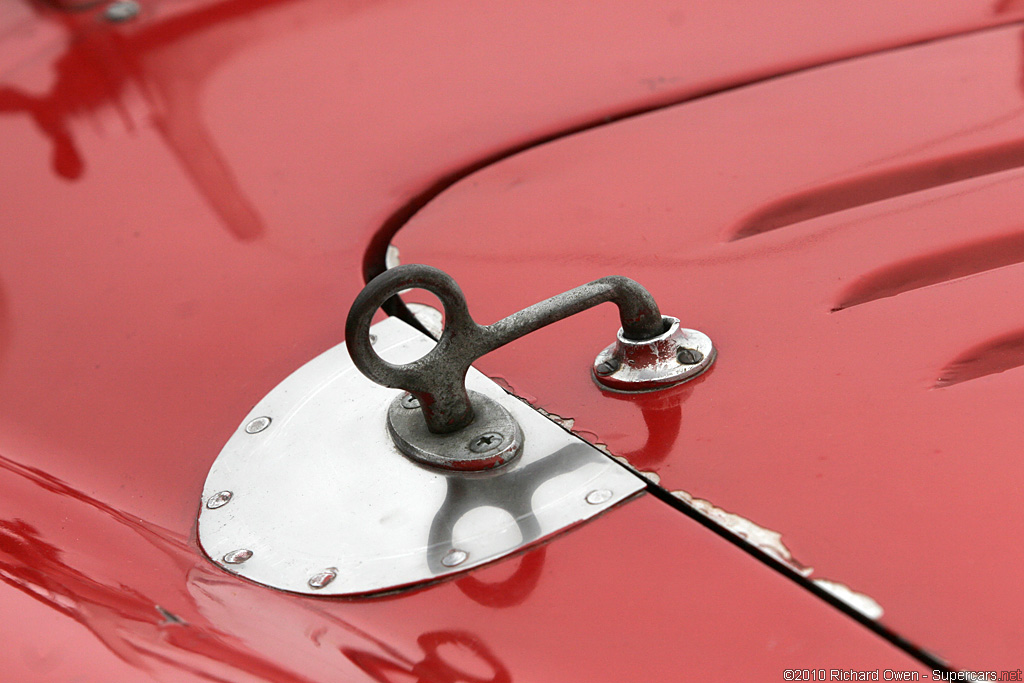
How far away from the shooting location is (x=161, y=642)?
0.58 meters

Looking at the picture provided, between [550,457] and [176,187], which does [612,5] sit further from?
[550,457]

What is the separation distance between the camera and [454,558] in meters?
0.66

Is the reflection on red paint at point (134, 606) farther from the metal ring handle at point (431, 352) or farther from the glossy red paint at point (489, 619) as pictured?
the metal ring handle at point (431, 352)

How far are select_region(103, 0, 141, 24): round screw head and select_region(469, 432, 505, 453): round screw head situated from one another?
98 cm

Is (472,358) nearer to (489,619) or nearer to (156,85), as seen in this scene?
(489,619)

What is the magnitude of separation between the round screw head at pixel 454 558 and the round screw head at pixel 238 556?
17 centimetres

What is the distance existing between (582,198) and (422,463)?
456mm

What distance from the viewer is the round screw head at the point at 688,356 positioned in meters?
0.79

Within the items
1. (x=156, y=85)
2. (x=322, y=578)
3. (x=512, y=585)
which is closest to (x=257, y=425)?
(x=322, y=578)

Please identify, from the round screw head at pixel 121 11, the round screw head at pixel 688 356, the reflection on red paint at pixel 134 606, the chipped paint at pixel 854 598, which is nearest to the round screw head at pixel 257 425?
the reflection on red paint at pixel 134 606

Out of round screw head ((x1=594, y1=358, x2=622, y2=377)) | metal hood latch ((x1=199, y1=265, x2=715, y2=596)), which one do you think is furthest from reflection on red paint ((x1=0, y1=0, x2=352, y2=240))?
round screw head ((x1=594, y1=358, x2=622, y2=377))

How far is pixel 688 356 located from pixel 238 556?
428 millimetres

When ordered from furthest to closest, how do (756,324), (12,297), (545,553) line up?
(12,297) → (756,324) → (545,553)

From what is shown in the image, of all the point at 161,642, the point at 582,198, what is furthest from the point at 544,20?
the point at 161,642
